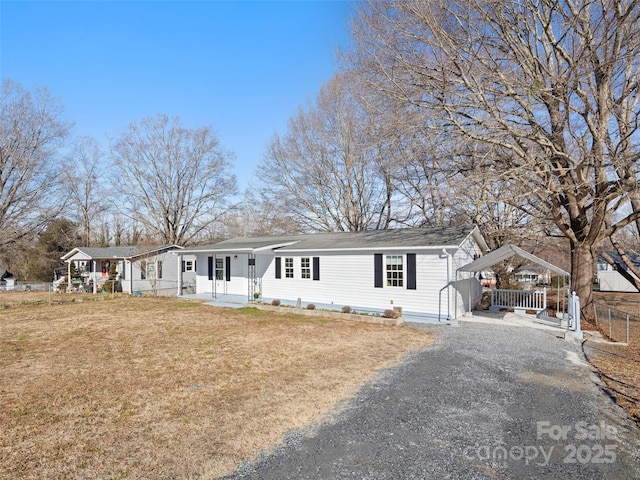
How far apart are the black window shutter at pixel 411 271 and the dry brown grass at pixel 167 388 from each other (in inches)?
111

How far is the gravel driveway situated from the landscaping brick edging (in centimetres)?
435

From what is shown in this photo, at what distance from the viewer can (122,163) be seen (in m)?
30.8

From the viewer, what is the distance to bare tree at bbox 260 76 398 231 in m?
24.0

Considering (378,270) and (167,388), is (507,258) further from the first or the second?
(167,388)

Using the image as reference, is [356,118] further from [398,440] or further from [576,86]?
[398,440]

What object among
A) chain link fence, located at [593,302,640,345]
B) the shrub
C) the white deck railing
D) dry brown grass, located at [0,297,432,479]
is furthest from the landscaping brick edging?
the white deck railing

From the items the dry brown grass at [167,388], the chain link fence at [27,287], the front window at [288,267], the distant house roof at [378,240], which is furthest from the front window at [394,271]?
the chain link fence at [27,287]

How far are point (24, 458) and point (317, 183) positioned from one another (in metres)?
22.9

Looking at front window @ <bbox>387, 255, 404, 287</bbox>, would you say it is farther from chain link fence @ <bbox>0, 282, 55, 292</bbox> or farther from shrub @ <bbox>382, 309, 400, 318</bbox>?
chain link fence @ <bbox>0, 282, 55, 292</bbox>

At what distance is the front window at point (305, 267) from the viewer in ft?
54.2

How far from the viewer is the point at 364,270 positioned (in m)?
14.6

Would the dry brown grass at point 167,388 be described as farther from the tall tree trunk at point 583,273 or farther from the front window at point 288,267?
the tall tree trunk at point 583,273

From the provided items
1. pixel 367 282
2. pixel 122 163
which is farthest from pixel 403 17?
pixel 122 163

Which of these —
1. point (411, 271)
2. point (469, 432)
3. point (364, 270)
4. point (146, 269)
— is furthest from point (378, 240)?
point (146, 269)
